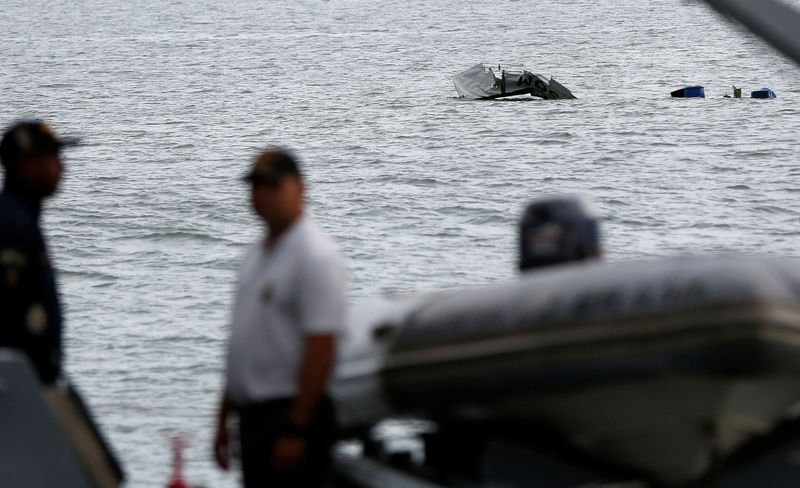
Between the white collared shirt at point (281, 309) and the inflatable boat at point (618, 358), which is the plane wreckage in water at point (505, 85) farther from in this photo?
the white collared shirt at point (281, 309)

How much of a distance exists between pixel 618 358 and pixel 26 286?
1897 millimetres

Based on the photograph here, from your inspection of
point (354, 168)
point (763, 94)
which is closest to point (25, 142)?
point (354, 168)

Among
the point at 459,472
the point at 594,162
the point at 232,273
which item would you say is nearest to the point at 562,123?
the point at 594,162

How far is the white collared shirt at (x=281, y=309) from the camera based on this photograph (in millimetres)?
4043

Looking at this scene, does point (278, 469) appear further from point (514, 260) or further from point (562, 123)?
point (562, 123)

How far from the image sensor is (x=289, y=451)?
13.5ft

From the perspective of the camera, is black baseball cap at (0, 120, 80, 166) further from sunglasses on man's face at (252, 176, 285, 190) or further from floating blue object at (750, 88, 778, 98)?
floating blue object at (750, 88, 778, 98)

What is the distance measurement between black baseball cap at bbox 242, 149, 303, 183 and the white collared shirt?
0.48ft

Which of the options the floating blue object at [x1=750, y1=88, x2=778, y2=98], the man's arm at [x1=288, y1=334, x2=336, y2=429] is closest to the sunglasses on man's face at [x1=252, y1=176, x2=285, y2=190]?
the man's arm at [x1=288, y1=334, x2=336, y2=429]

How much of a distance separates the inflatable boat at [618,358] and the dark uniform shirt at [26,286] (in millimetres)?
1101

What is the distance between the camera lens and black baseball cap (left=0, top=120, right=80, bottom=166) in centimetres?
462

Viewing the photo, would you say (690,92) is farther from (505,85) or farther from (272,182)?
(272,182)

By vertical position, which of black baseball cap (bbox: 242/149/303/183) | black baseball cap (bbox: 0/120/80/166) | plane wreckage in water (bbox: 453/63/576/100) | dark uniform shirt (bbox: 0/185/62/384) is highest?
black baseball cap (bbox: 0/120/80/166)

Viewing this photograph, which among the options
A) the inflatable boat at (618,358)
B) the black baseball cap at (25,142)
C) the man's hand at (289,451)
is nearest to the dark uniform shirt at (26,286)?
the black baseball cap at (25,142)
